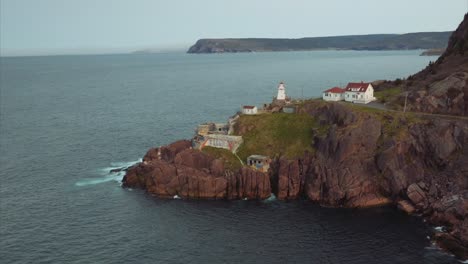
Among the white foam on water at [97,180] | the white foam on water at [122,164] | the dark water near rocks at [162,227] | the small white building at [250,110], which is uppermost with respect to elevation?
the small white building at [250,110]

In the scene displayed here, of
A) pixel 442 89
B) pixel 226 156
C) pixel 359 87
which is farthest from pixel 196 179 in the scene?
pixel 442 89

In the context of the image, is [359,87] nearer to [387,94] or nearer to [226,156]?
[387,94]

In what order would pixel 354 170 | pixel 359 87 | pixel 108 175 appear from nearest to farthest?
pixel 354 170 → pixel 108 175 → pixel 359 87

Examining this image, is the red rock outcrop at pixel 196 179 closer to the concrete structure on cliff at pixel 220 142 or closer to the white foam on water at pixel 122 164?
the concrete structure on cliff at pixel 220 142

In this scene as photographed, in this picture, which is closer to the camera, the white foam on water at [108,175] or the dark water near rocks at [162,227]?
the dark water near rocks at [162,227]

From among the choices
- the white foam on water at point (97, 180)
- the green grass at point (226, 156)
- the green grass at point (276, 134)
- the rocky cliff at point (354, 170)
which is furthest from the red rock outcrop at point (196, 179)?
the green grass at point (276, 134)

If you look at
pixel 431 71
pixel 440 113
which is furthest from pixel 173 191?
pixel 431 71

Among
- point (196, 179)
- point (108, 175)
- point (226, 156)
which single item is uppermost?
point (226, 156)
